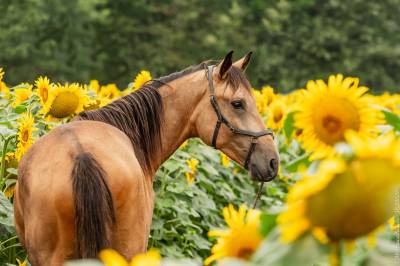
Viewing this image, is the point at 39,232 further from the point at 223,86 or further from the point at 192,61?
the point at 192,61

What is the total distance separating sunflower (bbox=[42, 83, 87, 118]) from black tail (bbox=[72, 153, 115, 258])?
187 centimetres

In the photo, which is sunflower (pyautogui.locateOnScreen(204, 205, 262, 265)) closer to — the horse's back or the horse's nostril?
the horse's back

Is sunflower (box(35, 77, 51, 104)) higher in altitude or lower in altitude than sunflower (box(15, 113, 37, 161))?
higher

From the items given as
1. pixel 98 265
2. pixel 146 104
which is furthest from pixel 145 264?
pixel 146 104

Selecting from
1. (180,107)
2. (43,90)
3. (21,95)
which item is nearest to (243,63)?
(180,107)

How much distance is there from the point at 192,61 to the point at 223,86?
94.9 ft

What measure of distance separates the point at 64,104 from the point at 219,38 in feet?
96.3

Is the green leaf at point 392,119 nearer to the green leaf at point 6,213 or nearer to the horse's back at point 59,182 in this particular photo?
the horse's back at point 59,182

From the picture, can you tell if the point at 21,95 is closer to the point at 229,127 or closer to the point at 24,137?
the point at 24,137

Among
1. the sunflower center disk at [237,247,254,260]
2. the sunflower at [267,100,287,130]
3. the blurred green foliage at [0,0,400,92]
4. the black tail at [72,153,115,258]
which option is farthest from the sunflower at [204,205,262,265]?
the blurred green foliage at [0,0,400,92]

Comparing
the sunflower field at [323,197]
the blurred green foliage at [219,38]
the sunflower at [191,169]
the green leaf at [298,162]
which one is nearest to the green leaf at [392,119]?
the sunflower field at [323,197]

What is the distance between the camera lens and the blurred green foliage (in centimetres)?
3300

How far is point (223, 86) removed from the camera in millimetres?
5184

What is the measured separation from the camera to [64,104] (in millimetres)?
5395
